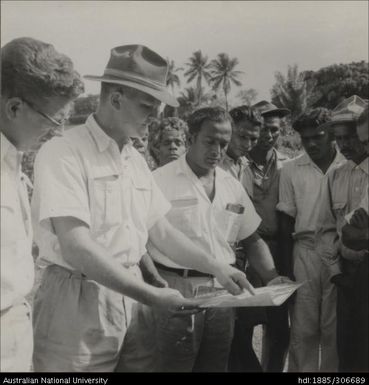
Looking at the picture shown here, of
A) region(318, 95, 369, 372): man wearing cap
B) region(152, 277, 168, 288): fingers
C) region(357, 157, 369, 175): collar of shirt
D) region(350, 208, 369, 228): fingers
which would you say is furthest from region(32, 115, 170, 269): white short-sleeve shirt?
region(357, 157, 369, 175): collar of shirt

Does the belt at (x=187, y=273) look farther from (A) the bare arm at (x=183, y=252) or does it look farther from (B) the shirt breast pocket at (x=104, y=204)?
(B) the shirt breast pocket at (x=104, y=204)

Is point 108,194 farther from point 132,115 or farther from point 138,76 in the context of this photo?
point 138,76

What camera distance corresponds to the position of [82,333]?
76.8 inches

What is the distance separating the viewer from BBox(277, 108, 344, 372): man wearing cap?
3.21 metres

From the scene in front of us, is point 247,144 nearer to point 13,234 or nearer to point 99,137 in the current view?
point 99,137

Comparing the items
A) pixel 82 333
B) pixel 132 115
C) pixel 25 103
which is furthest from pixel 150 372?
pixel 25 103

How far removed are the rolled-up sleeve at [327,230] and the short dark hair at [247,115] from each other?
64 centimetres

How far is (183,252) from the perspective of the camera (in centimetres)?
238

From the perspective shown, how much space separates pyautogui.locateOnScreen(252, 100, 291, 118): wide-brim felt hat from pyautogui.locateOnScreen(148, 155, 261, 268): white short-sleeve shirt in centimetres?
109

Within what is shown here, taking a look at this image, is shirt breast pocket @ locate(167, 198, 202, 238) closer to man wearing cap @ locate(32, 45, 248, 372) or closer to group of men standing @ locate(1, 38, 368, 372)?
group of men standing @ locate(1, 38, 368, 372)

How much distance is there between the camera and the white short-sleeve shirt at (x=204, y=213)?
268 cm

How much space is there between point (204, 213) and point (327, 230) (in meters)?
0.88

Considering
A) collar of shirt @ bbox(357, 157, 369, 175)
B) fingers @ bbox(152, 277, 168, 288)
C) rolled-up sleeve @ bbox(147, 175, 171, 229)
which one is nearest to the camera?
rolled-up sleeve @ bbox(147, 175, 171, 229)

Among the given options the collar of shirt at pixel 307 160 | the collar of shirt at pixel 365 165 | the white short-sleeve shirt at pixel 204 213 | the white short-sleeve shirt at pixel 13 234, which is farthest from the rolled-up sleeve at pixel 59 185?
the collar of shirt at pixel 307 160
